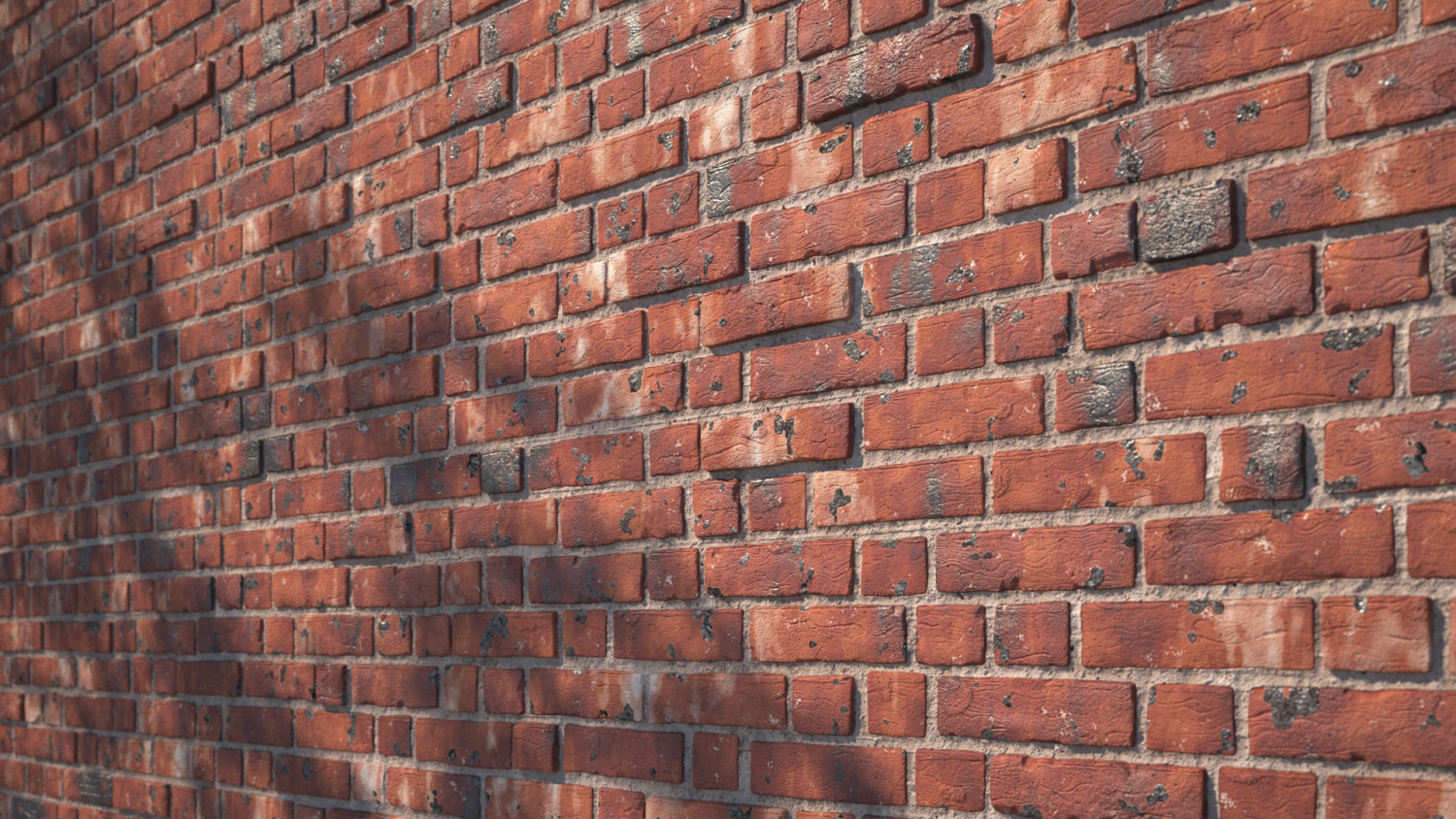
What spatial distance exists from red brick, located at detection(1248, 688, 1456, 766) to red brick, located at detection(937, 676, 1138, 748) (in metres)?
0.14

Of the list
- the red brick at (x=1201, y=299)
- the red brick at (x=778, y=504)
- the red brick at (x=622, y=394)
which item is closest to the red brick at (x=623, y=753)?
the red brick at (x=778, y=504)

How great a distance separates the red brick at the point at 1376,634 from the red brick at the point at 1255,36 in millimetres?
551

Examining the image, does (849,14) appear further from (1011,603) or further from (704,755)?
(704,755)

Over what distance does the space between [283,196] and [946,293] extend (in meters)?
1.45

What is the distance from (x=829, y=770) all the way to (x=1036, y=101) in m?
0.86

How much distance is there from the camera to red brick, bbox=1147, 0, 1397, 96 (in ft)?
4.05

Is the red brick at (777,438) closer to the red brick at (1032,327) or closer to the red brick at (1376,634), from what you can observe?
the red brick at (1032,327)

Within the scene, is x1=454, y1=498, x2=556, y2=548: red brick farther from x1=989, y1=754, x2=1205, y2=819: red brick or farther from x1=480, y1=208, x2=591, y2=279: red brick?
x1=989, y1=754, x2=1205, y2=819: red brick

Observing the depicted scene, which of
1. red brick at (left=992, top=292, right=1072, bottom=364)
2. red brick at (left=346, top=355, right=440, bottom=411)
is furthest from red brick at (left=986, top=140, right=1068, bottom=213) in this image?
red brick at (left=346, top=355, right=440, bottom=411)

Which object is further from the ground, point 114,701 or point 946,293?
point 946,293

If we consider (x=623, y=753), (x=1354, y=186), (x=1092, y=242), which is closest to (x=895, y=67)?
(x=1092, y=242)

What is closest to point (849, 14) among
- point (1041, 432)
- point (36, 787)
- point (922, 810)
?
point (1041, 432)

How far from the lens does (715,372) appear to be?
5.61 ft

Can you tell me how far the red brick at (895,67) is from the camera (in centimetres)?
151
